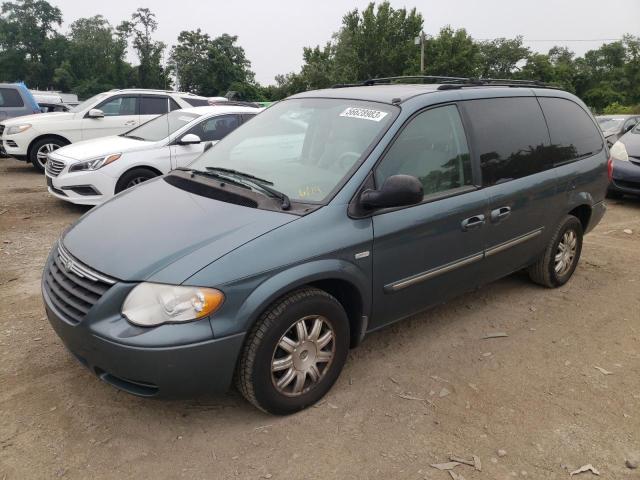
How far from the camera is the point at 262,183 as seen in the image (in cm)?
318

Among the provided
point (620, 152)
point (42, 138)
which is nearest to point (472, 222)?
point (620, 152)

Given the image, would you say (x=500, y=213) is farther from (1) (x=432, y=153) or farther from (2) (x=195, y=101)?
(2) (x=195, y=101)

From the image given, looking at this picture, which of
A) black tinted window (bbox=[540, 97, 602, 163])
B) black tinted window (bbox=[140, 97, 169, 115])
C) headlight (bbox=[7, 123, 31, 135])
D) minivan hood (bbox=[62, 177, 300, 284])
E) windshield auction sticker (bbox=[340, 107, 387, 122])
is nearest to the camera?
minivan hood (bbox=[62, 177, 300, 284])

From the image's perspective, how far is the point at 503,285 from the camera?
4836 millimetres

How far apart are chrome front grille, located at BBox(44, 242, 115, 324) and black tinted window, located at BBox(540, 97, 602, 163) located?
11.8ft

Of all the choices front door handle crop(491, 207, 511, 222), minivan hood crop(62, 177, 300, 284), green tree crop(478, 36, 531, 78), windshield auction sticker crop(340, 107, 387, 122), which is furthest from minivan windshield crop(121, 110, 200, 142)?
green tree crop(478, 36, 531, 78)

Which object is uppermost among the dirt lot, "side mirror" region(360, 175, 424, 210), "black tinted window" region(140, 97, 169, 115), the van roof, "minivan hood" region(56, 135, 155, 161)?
"black tinted window" region(140, 97, 169, 115)

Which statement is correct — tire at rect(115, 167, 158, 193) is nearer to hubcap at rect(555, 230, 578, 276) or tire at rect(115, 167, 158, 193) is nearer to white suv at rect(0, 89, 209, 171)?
white suv at rect(0, 89, 209, 171)

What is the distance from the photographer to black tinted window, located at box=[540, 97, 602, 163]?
171 inches

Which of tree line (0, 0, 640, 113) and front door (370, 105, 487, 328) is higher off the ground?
tree line (0, 0, 640, 113)

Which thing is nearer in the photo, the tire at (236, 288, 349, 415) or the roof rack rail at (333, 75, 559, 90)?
the tire at (236, 288, 349, 415)

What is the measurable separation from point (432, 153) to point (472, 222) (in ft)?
1.81

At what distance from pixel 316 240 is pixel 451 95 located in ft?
5.25

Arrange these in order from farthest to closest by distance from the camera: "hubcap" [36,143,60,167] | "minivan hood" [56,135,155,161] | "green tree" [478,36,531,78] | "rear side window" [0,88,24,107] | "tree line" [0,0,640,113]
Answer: "green tree" [478,36,531,78]
"tree line" [0,0,640,113]
"rear side window" [0,88,24,107]
"hubcap" [36,143,60,167]
"minivan hood" [56,135,155,161]
